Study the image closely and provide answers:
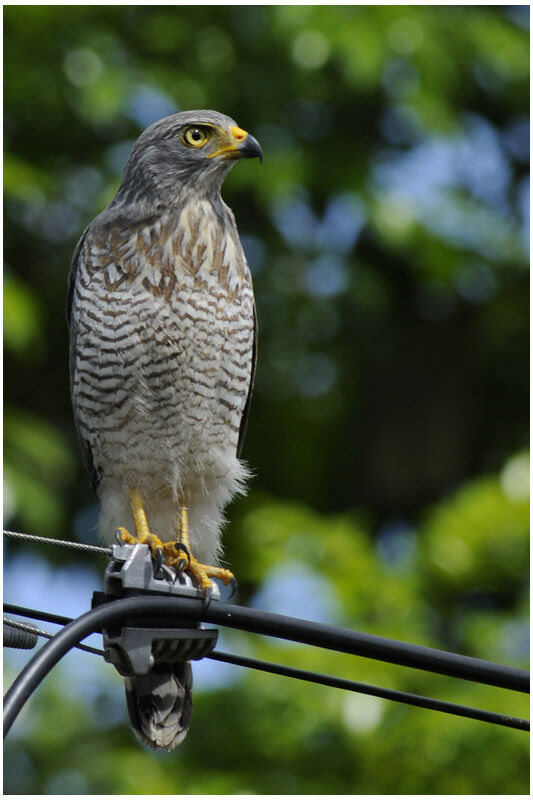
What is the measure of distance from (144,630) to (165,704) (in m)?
0.75

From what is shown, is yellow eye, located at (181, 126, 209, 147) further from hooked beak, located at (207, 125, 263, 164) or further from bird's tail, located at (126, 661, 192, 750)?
bird's tail, located at (126, 661, 192, 750)

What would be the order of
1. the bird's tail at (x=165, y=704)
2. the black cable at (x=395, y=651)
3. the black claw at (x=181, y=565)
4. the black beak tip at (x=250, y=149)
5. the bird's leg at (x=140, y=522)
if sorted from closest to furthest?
the black cable at (x=395, y=651), the black claw at (x=181, y=565), the bird's tail at (x=165, y=704), the bird's leg at (x=140, y=522), the black beak tip at (x=250, y=149)

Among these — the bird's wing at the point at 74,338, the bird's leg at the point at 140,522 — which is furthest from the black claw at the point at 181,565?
the bird's wing at the point at 74,338

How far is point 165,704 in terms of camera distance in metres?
3.15

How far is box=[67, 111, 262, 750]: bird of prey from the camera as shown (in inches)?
132

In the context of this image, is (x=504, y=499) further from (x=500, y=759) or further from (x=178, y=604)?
(x=178, y=604)

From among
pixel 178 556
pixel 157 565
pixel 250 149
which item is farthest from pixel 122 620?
pixel 250 149

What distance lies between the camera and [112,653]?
2480mm

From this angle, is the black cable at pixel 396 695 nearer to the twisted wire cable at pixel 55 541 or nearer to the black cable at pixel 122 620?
the black cable at pixel 122 620

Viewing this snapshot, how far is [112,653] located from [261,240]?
4.55 meters

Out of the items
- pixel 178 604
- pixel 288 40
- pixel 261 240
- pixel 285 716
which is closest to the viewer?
pixel 178 604

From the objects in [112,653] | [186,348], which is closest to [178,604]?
[112,653]

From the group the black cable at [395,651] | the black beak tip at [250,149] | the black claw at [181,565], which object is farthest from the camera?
the black beak tip at [250,149]

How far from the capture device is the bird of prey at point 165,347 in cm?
334
